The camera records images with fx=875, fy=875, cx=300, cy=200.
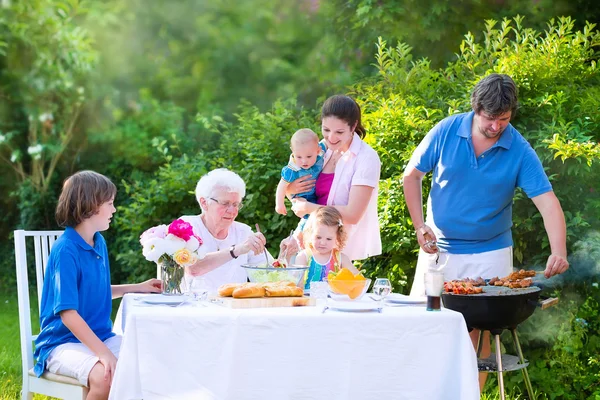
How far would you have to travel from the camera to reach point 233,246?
3814 millimetres

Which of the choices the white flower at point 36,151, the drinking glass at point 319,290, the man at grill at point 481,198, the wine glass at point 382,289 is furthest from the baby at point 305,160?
the white flower at point 36,151

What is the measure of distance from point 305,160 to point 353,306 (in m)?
1.27

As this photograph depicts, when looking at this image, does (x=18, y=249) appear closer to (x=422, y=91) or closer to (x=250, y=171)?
(x=250, y=171)

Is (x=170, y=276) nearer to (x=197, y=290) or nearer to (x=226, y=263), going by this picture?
(x=197, y=290)

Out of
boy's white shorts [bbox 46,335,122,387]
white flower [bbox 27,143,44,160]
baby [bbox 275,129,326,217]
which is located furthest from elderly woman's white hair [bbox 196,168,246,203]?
white flower [bbox 27,143,44,160]

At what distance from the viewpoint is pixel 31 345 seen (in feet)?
11.4

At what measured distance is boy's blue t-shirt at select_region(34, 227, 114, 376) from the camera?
Answer: 10.4ft

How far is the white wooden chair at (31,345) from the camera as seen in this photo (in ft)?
10.4

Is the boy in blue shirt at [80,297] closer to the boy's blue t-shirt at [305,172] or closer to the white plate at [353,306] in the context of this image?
the white plate at [353,306]

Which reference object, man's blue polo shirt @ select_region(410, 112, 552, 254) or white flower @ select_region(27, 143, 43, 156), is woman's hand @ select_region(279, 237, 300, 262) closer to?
man's blue polo shirt @ select_region(410, 112, 552, 254)

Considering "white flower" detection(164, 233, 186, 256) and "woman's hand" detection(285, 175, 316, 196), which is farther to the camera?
"woman's hand" detection(285, 175, 316, 196)

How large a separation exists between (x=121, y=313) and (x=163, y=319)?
783mm

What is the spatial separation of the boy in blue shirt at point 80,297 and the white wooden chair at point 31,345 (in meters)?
0.04

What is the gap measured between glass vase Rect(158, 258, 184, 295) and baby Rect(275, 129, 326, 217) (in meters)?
0.95
